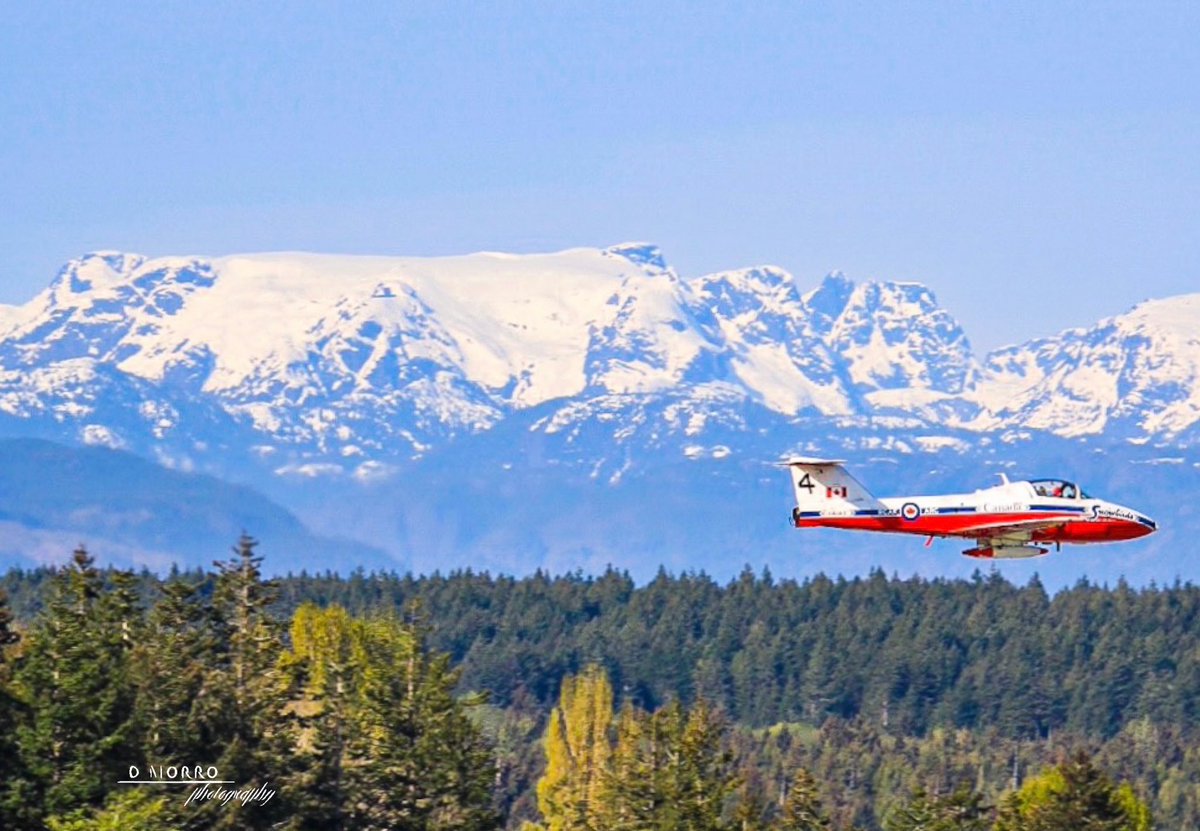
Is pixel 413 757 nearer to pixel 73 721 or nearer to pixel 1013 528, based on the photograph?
pixel 73 721

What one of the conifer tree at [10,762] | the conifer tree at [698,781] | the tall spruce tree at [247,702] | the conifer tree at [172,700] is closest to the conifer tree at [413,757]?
the tall spruce tree at [247,702]

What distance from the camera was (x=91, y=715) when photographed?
85.2 meters

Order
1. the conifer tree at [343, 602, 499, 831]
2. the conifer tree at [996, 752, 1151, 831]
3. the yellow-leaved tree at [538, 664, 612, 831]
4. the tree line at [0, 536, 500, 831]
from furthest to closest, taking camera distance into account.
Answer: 1. the yellow-leaved tree at [538, 664, 612, 831]
2. the conifer tree at [996, 752, 1151, 831]
3. the conifer tree at [343, 602, 499, 831]
4. the tree line at [0, 536, 500, 831]

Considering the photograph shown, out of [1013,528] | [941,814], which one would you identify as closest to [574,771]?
[941,814]

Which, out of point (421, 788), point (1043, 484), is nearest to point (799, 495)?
point (1043, 484)

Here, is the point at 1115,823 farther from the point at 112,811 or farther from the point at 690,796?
the point at 112,811

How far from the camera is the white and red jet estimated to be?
100 meters

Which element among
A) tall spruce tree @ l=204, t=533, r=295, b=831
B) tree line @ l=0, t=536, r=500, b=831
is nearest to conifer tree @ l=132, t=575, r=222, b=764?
tree line @ l=0, t=536, r=500, b=831

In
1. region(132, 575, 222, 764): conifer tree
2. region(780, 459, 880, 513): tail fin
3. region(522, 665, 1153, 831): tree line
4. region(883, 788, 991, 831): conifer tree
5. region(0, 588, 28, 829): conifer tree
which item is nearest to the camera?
region(0, 588, 28, 829): conifer tree

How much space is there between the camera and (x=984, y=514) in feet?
329

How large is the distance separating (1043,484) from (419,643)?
27.0m

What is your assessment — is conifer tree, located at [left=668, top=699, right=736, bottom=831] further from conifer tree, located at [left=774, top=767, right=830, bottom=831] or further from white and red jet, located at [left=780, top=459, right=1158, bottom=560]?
white and red jet, located at [left=780, top=459, right=1158, bottom=560]

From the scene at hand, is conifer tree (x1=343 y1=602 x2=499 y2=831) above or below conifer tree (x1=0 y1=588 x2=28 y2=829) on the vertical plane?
above

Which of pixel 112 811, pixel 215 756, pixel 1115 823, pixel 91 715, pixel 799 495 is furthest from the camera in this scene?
pixel 1115 823
